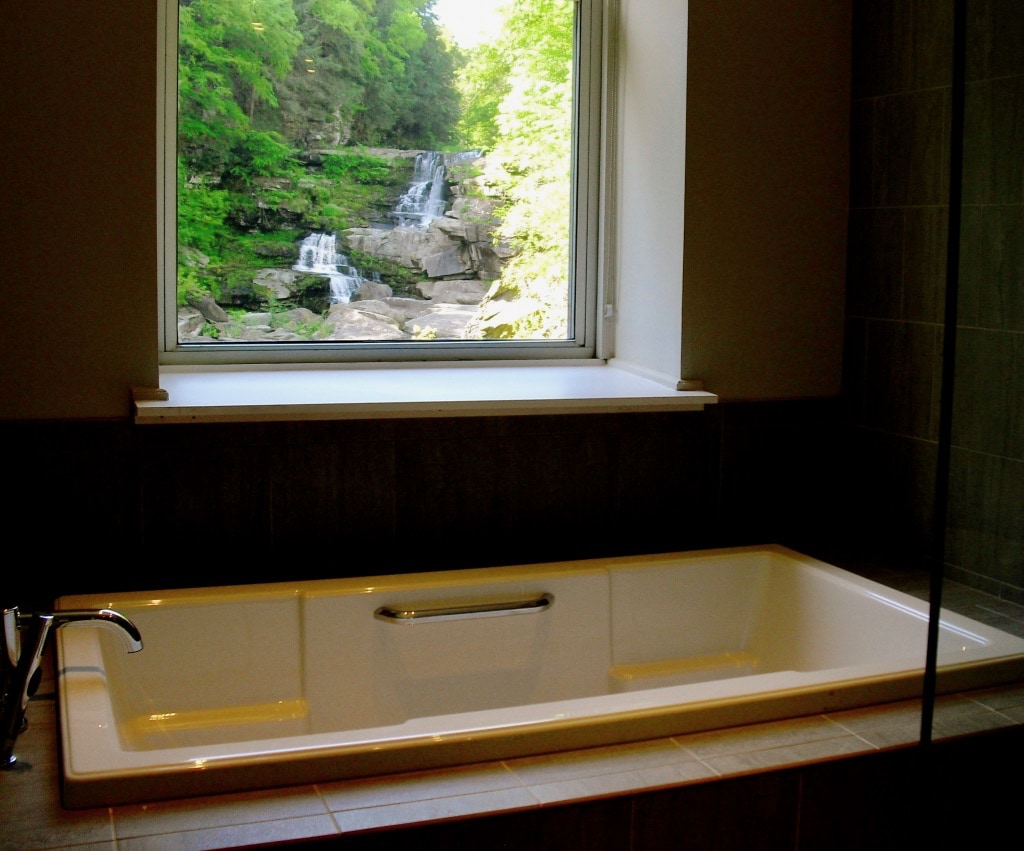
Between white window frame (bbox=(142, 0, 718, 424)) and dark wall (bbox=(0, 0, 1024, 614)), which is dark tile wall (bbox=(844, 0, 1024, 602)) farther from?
white window frame (bbox=(142, 0, 718, 424))

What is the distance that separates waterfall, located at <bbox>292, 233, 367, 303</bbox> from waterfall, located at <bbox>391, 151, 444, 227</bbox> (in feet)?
0.57

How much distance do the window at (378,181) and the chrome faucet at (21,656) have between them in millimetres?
1010

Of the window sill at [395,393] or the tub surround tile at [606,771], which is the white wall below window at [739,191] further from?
the tub surround tile at [606,771]

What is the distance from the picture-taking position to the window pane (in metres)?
2.67

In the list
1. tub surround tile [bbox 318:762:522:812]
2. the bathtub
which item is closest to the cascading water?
the bathtub

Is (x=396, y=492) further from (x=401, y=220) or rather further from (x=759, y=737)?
(x=759, y=737)

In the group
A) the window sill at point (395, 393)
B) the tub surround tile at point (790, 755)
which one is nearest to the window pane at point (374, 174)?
the window sill at point (395, 393)

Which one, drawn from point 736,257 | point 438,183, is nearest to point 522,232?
point 438,183

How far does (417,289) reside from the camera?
2873 mm

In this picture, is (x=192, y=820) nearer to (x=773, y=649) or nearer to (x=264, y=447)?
(x=264, y=447)

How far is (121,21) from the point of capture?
2188 mm

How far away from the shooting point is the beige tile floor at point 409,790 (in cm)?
140

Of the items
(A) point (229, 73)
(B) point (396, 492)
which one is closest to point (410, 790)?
(B) point (396, 492)

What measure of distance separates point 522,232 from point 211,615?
1.32m
